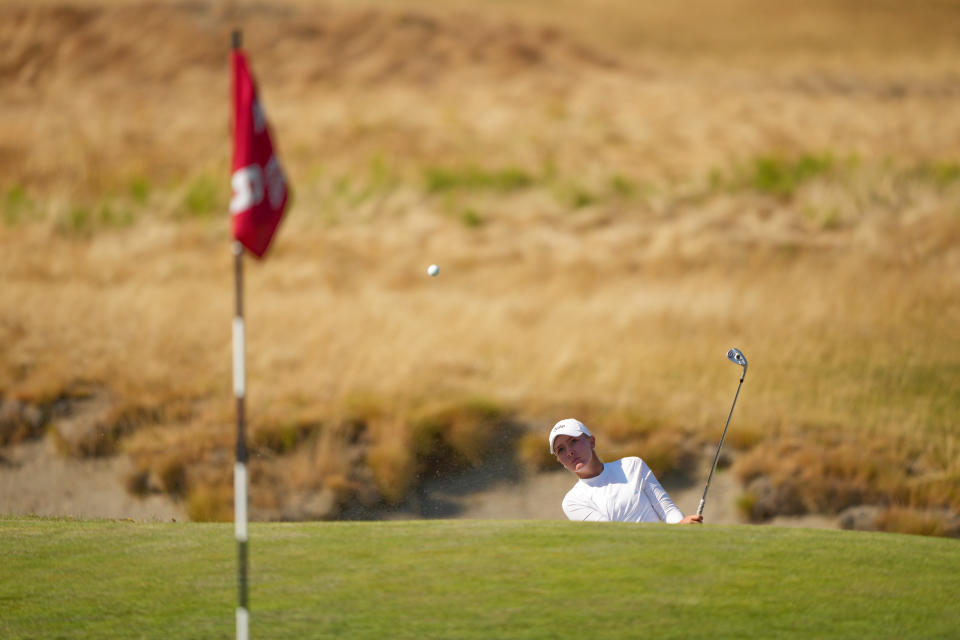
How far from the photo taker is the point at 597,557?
6.09 meters

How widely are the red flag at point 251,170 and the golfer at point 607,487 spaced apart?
237 centimetres

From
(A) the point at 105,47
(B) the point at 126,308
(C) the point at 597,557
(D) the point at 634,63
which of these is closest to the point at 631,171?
(D) the point at 634,63

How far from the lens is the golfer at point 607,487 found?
7379 mm

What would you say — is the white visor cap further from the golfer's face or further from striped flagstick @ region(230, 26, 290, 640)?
striped flagstick @ region(230, 26, 290, 640)

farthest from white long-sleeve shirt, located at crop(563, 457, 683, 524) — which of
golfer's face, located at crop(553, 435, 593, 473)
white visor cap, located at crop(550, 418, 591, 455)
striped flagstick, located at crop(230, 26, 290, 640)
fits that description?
striped flagstick, located at crop(230, 26, 290, 640)

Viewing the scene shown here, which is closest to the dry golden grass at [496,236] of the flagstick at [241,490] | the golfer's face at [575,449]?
the golfer's face at [575,449]

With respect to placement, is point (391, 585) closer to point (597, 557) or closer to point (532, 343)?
point (597, 557)

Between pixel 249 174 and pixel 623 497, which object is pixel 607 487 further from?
pixel 249 174

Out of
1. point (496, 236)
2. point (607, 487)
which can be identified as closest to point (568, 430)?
point (607, 487)

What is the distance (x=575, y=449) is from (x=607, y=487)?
290mm

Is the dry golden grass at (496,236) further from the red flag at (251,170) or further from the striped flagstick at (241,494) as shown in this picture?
the striped flagstick at (241,494)

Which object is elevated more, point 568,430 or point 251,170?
point 251,170

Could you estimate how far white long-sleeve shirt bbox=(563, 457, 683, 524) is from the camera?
24.2 ft

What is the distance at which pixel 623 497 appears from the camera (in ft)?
24.3
